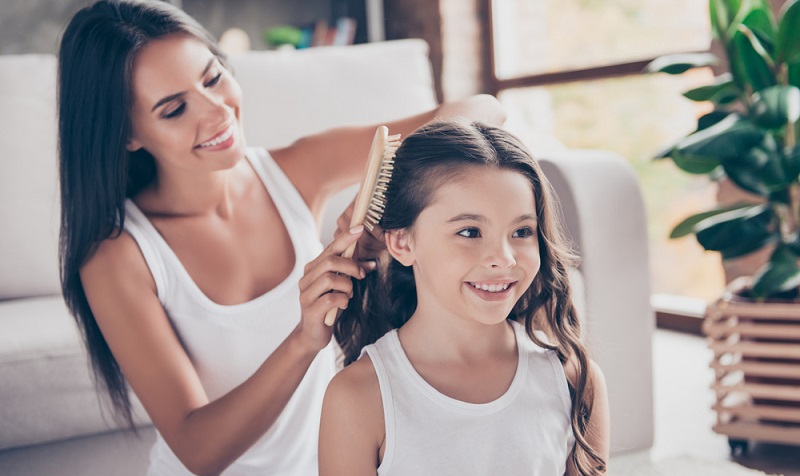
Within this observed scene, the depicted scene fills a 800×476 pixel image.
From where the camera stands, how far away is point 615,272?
1.56m

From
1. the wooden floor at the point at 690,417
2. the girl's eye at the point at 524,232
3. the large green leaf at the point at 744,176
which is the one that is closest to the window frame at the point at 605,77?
the wooden floor at the point at 690,417

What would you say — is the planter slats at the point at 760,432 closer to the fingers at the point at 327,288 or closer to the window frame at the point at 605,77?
the window frame at the point at 605,77

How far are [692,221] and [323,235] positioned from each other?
2.56 ft

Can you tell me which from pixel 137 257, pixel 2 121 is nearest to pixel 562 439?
pixel 137 257

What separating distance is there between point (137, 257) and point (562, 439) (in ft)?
1.89

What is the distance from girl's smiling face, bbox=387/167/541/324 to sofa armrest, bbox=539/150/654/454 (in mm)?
650

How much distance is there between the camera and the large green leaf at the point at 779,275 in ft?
5.40

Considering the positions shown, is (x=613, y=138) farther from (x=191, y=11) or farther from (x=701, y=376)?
(x=191, y=11)

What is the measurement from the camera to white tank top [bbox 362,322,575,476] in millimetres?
870

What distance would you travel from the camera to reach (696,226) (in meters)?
1.78

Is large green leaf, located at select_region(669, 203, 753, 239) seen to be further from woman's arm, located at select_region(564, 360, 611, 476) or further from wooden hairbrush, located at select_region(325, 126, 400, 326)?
wooden hairbrush, located at select_region(325, 126, 400, 326)

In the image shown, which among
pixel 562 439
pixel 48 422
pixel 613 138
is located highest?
pixel 562 439

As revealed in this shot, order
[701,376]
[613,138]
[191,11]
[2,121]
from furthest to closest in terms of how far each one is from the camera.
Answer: [191,11] → [613,138] → [701,376] → [2,121]

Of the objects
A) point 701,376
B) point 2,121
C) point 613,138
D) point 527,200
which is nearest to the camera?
point 527,200
